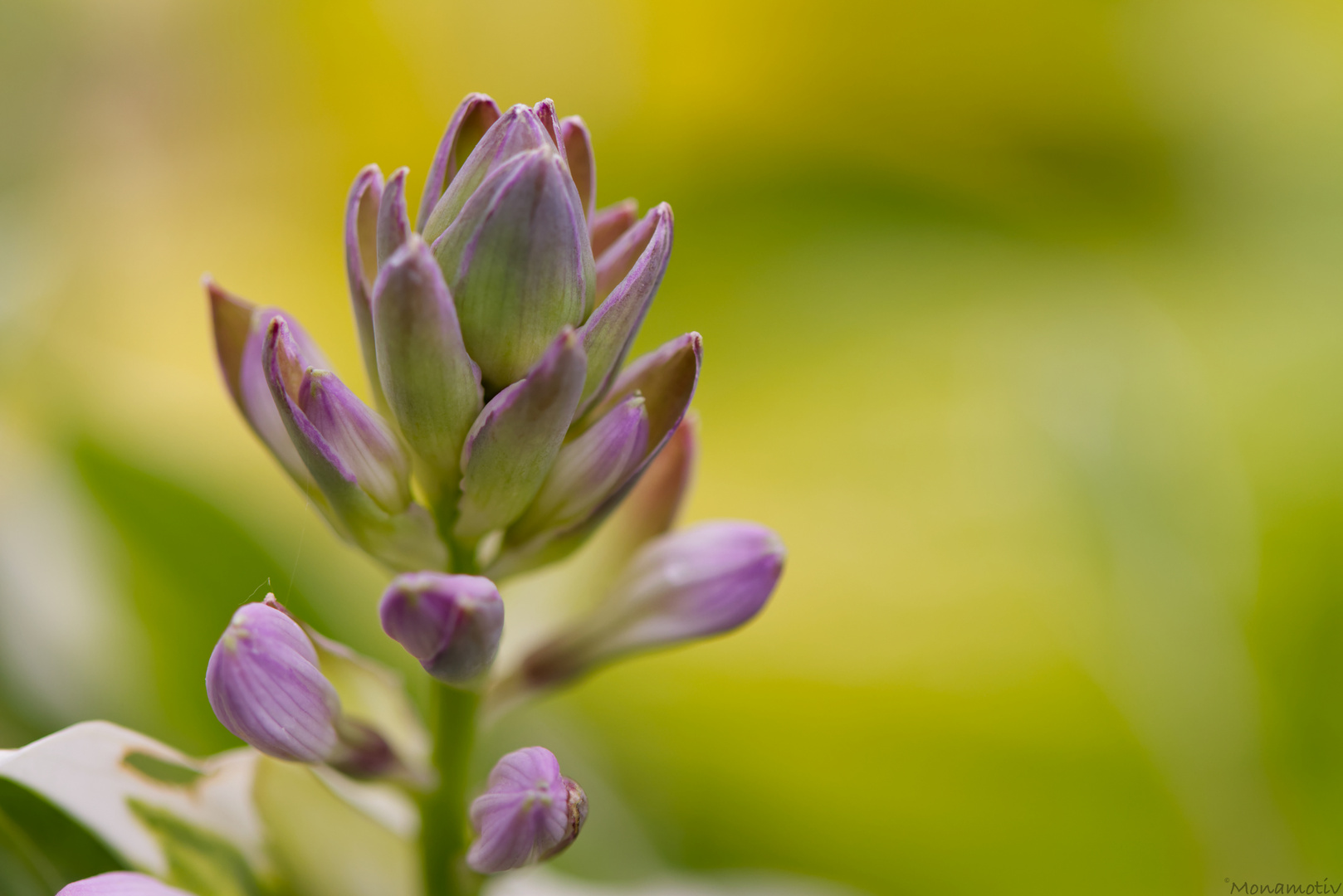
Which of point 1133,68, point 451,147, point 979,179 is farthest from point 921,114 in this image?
point 451,147

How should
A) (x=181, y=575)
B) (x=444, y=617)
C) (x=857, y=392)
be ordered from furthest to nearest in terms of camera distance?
(x=857, y=392), (x=181, y=575), (x=444, y=617)

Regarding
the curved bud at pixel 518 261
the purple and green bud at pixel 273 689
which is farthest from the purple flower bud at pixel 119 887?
the curved bud at pixel 518 261

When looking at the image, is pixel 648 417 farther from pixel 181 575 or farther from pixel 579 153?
pixel 181 575

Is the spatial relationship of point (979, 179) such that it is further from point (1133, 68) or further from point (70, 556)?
point (70, 556)

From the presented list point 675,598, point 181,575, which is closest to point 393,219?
point 675,598

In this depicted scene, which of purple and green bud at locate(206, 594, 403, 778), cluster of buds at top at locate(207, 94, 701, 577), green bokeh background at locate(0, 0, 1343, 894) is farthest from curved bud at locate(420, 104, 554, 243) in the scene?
green bokeh background at locate(0, 0, 1343, 894)

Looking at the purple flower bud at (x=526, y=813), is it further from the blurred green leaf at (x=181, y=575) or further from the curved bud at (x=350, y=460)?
the blurred green leaf at (x=181, y=575)
